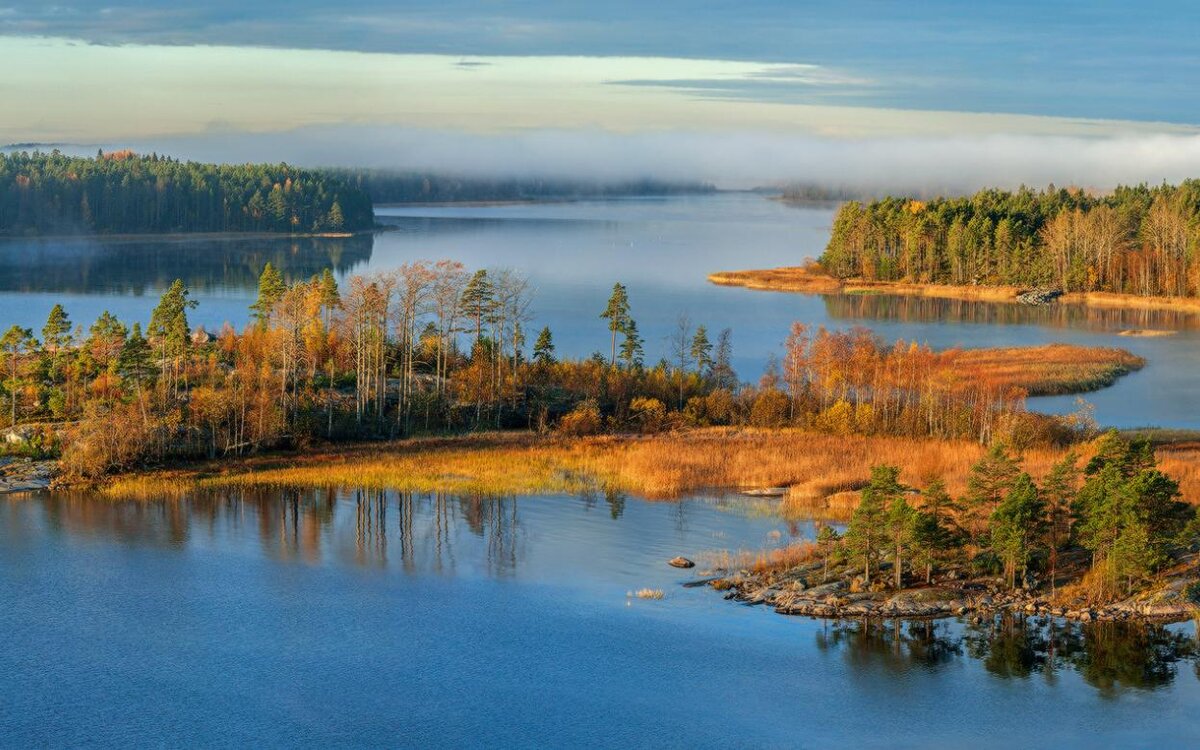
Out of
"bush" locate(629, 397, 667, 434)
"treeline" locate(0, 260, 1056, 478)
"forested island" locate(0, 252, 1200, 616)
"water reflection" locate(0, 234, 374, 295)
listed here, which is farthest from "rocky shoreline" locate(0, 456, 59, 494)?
"water reflection" locate(0, 234, 374, 295)

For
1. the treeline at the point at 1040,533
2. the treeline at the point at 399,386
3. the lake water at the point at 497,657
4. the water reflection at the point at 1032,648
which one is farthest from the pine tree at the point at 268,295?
the water reflection at the point at 1032,648

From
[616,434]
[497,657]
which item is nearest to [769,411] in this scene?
[616,434]

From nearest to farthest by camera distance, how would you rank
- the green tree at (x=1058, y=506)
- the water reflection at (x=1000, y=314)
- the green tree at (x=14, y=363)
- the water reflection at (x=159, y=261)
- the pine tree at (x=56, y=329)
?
the green tree at (x=1058, y=506), the green tree at (x=14, y=363), the pine tree at (x=56, y=329), the water reflection at (x=1000, y=314), the water reflection at (x=159, y=261)

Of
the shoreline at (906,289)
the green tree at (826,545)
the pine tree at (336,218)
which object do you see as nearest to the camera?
the green tree at (826,545)

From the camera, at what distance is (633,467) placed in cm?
3828

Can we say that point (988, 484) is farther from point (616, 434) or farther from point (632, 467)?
point (616, 434)

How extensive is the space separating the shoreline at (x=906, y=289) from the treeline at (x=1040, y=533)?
61838 mm

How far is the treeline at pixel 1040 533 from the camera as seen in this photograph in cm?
2714

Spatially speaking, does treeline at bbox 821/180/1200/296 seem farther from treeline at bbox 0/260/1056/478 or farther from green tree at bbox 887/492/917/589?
green tree at bbox 887/492/917/589

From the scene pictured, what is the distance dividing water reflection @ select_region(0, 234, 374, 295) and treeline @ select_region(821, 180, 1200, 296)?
38214 millimetres

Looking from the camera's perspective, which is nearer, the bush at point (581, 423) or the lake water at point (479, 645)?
the lake water at point (479, 645)

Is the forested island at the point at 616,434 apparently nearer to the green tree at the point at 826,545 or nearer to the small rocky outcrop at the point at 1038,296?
the green tree at the point at 826,545

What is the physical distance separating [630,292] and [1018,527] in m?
60.7

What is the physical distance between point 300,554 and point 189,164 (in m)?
138
